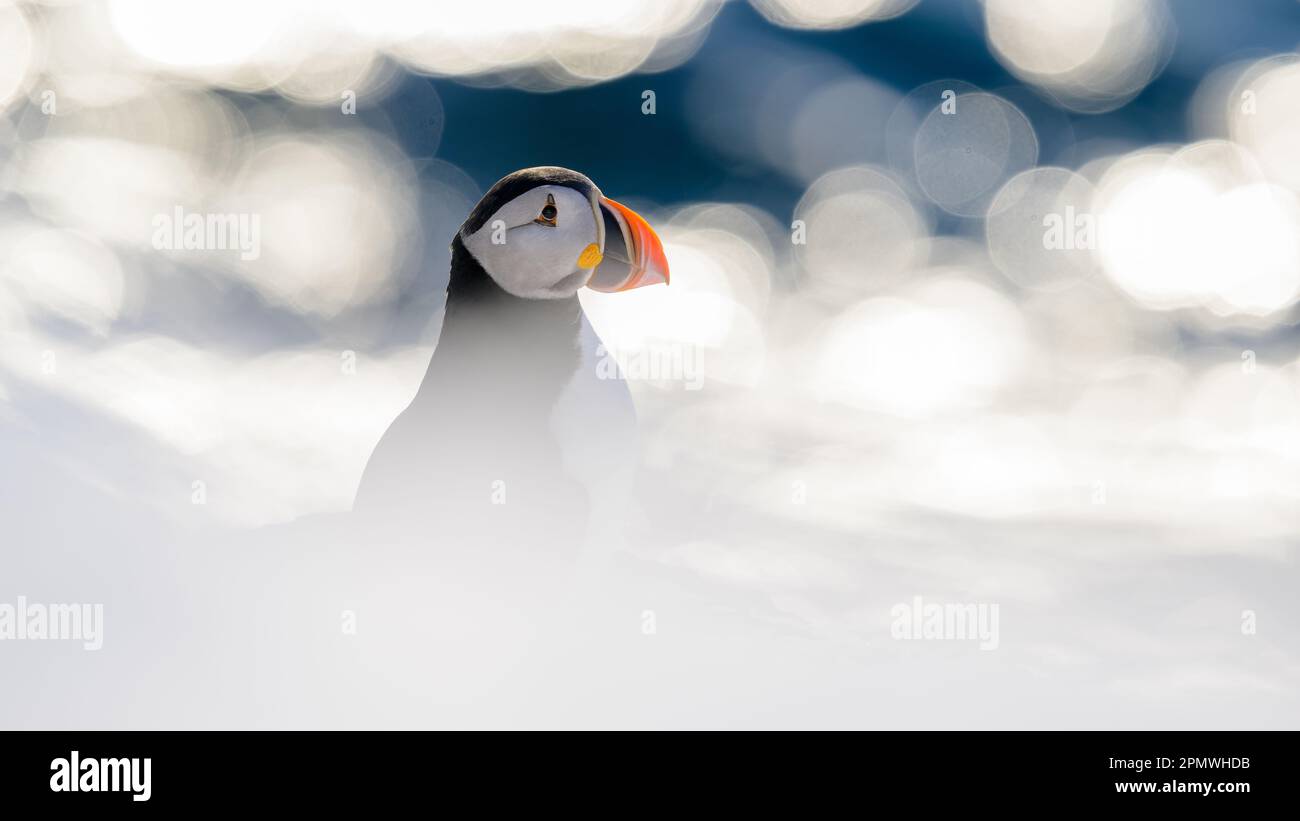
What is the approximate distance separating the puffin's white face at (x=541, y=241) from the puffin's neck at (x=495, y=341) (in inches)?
2.3

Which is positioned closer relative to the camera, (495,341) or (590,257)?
(495,341)

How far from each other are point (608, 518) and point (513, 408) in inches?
24.9

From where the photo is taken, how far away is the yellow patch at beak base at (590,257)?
14.0 feet

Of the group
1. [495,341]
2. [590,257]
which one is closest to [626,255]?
[590,257]

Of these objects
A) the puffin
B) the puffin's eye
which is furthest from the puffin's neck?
the puffin's eye

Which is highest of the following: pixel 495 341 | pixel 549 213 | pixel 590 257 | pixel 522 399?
pixel 549 213

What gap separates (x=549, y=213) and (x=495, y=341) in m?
0.56

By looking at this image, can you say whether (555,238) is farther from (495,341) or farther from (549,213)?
(495,341)

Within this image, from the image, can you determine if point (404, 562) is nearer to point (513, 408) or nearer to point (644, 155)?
point (513, 408)

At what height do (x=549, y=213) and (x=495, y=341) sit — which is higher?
(x=549, y=213)

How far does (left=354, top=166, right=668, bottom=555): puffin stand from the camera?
4.02 meters

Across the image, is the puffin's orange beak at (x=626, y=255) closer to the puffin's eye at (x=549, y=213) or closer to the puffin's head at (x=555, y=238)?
the puffin's head at (x=555, y=238)

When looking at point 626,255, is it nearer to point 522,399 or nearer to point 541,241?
point 541,241

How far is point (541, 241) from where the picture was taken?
4172 mm
